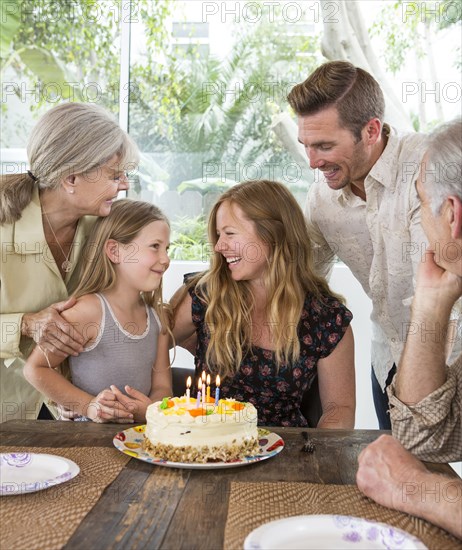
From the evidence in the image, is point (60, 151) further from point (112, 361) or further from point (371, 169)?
point (371, 169)

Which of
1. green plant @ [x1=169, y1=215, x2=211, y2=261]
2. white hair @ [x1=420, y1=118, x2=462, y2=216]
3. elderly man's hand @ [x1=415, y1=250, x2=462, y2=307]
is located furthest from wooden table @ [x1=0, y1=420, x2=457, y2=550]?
green plant @ [x1=169, y1=215, x2=211, y2=261]

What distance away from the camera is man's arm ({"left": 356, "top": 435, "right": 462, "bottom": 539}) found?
4.58ft

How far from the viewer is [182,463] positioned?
171 cm

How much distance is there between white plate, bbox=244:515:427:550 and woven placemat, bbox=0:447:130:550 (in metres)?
0.34

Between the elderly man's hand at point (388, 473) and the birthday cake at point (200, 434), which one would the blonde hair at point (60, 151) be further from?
the elderly man's hand at point (388, 473)

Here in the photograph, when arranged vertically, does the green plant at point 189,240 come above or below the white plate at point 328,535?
above

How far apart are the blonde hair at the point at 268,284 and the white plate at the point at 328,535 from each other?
1214mm

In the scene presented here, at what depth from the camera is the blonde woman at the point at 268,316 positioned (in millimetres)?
2598

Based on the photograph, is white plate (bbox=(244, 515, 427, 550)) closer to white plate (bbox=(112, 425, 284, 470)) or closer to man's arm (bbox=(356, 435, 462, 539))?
man's arm (bbox=(356, 435, 462, 539))

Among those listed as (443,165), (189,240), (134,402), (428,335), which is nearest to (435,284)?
(428,335)

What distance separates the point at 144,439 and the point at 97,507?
16.4 inches

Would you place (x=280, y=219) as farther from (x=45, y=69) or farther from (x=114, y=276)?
(x=45, y=69)

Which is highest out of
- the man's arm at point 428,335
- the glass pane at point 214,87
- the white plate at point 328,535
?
the glass pane at point 214,87

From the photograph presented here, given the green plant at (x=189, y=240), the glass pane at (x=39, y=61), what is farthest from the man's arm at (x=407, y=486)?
the glass pane at (x=39, y=61)
